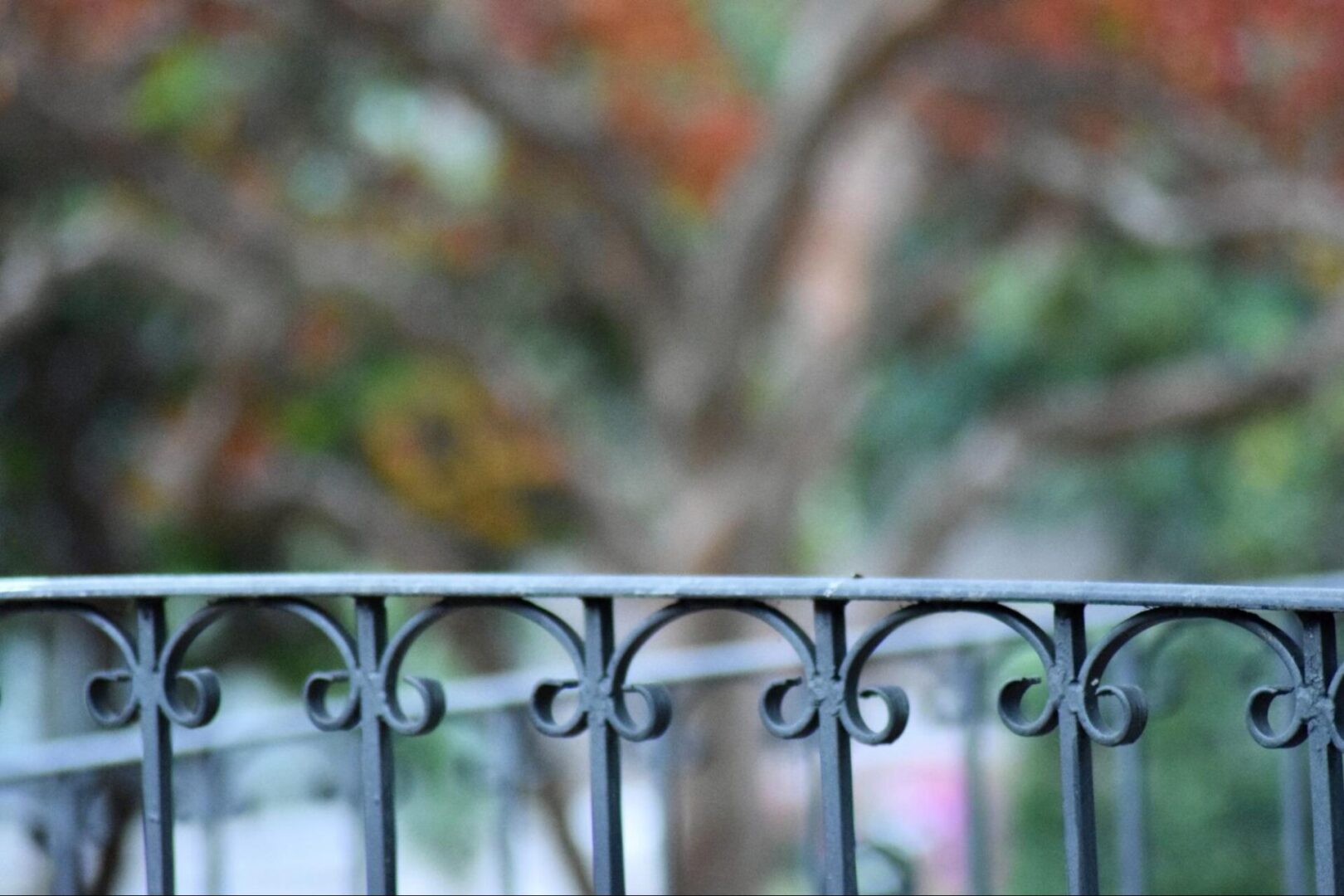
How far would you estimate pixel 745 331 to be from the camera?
6.77 meters

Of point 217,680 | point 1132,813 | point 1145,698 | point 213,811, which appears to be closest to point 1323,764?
point 1145,698

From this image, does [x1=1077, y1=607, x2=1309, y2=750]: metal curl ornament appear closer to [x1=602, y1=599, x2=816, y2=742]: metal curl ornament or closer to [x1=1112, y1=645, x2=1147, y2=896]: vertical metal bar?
[x1=602, y1=599, x2=816, y2=742]: metal curl ornament

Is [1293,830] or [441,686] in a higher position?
[441,686]

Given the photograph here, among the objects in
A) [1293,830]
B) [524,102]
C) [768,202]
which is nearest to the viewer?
[1293,830]

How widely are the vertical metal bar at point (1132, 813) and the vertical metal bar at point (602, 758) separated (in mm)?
1812

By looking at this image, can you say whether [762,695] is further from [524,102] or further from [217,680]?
[524,102]

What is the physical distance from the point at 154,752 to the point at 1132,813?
222 cm

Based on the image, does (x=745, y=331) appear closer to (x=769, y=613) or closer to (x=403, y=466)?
(x=403, y=466)

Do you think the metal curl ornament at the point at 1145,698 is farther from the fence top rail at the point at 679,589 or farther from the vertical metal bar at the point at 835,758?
the vertical metal bar at the point at 835,758

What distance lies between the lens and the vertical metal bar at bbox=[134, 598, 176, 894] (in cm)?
173

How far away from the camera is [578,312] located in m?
11.6

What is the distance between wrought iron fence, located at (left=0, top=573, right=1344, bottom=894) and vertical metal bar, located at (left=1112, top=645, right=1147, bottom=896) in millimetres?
1728

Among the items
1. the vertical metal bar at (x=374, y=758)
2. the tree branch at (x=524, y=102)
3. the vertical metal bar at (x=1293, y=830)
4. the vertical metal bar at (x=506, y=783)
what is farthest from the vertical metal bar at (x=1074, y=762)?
the tree branch at (x=524, y=102)

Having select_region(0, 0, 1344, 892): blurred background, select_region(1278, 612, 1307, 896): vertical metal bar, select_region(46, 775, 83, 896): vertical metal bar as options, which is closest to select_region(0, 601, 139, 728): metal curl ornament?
select_region(46, 775, 83, 896): vertical metal bar
